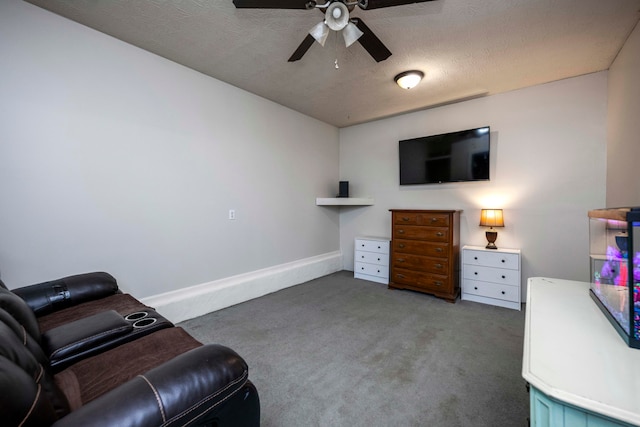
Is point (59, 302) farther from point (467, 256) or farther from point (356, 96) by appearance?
point (467, 256)

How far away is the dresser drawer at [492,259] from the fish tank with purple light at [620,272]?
1.92 metres

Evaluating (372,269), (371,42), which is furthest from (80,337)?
(372,269)

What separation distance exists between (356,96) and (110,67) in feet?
8.54

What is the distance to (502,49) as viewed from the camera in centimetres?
242

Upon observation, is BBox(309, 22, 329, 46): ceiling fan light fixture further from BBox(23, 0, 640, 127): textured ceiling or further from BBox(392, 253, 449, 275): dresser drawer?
BBox(392, 253, 449, 275): dresser drawer

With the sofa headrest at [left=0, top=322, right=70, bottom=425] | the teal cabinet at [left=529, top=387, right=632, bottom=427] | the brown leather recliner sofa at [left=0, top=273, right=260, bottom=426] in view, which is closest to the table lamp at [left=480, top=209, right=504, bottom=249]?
the teal cabinet at [left=529, top=387, right=632, bottom=427]

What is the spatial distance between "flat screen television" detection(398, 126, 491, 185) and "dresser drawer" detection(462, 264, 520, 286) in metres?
1.15

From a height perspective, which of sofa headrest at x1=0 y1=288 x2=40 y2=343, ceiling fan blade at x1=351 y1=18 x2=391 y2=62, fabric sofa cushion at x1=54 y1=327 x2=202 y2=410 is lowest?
fabric sofa cushion at x1=54 y1=327 x2=202 y2=410

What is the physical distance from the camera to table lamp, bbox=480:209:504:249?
128 inches

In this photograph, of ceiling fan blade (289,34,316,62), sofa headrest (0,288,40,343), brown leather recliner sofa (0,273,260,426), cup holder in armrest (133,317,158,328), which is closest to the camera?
brown leather recliner sofa (0,273,260,426)

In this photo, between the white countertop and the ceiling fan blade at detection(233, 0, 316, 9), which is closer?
the white countertop

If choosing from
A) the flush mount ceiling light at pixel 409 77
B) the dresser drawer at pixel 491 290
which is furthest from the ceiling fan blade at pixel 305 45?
the dresser drawer at pixel 491 290

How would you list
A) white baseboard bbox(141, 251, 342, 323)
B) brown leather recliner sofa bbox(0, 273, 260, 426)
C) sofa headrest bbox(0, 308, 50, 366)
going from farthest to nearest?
white baseboard bbox(141, 251, 342, 323)
sofa headrest bbox(0, 308, 50, 366)
brown leather recliner sofa bbox(0, 273, 260, 426)

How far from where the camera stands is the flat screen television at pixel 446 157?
3436mm
